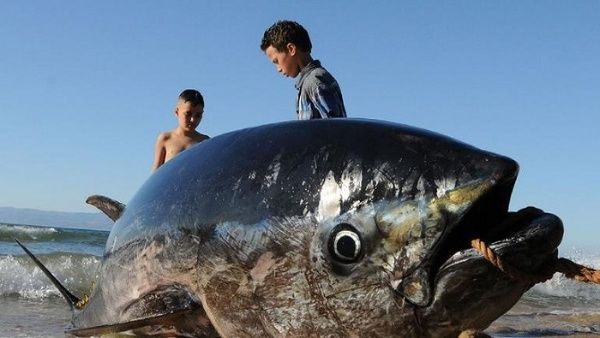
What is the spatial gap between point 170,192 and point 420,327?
1154 mm

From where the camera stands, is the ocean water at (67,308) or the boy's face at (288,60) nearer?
the boy's face at (288,60)

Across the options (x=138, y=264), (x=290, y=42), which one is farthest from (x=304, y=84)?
(x=138, y=264)

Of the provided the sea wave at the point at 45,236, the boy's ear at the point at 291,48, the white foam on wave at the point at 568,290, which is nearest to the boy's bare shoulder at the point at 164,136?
the boy's ear at the point at 291,48

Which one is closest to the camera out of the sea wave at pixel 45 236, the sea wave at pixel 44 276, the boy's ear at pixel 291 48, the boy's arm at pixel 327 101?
the boy's arm at pixel 327 101

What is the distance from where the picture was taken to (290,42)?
3746mm

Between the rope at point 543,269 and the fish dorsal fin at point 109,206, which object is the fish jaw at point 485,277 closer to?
the rope at point 543,269

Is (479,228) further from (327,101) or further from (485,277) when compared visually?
(327,101)

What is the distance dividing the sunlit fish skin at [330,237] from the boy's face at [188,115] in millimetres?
3637

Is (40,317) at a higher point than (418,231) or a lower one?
lower

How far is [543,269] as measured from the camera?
1802mm

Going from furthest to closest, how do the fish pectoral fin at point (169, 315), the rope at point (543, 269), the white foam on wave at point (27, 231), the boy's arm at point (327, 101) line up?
the white foam on wave at point (27, 231), the boy's arm at point (327, 101), the fish pectoral fin at point (169, 315), the rope at point (543, 269)

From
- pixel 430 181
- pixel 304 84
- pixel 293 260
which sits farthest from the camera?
pixel 304 84

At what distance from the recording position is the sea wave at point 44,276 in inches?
378

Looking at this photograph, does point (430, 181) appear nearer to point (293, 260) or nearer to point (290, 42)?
point (293, 260)
